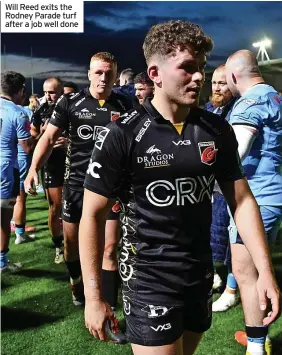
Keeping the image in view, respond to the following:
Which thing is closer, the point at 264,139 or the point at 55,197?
the point at 264,139

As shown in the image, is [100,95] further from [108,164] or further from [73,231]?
[108,164]

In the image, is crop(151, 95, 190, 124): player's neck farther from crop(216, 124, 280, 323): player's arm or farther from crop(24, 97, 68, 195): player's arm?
crop(24, 97, 68, 195): player's arm

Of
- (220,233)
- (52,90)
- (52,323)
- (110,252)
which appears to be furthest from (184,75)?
(52,90)

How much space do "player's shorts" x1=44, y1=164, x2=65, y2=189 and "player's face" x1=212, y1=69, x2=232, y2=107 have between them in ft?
6.55

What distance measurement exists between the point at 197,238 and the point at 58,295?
113 inches

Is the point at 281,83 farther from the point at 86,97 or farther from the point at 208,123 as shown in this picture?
the point at 208,123

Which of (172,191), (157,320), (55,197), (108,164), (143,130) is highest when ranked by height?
(143,130)

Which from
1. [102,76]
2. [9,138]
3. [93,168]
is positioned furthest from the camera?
[9,138]

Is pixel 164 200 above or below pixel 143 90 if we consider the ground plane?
below

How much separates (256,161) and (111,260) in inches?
62.7

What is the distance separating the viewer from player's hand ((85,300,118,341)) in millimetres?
1788

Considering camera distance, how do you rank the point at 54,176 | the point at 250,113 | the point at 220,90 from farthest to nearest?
the point at 54,176, the point at 220,90, the point at 250,113

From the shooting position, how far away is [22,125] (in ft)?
16.3

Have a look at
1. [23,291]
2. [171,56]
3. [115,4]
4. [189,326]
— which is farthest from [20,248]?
[115,4]
